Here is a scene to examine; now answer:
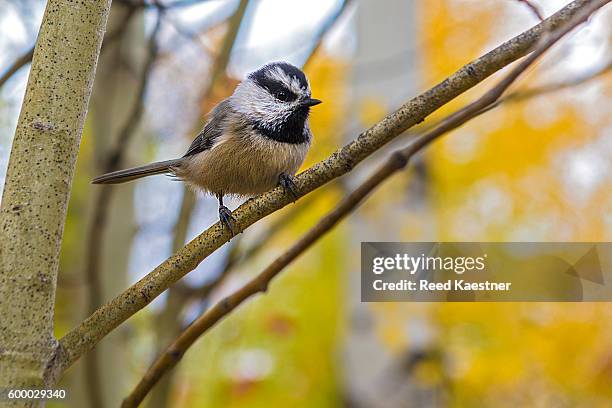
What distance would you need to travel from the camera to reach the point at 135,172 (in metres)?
1.95

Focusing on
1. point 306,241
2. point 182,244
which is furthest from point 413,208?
point 306,241

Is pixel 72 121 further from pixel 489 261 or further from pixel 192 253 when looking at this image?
pixel 489 261

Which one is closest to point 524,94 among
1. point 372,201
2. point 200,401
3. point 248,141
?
point 248,141

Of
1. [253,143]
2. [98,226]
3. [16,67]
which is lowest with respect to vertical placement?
[98,226]

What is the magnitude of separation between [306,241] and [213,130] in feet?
2.77

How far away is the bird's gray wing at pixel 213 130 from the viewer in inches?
77.9

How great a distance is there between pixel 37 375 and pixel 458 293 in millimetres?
1303

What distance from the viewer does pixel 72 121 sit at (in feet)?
3.35

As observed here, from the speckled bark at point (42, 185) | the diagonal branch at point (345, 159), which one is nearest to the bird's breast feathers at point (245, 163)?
the diagonal branch at point (345, 159)

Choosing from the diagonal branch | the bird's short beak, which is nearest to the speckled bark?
the diagonal branch

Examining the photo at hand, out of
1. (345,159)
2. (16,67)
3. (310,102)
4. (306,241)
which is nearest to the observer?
(345,159)

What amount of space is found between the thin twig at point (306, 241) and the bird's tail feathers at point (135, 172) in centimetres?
75

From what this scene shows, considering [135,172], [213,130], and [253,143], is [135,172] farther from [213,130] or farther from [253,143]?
[253,143]

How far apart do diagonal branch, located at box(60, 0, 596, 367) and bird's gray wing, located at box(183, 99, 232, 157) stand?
87 centimetres
